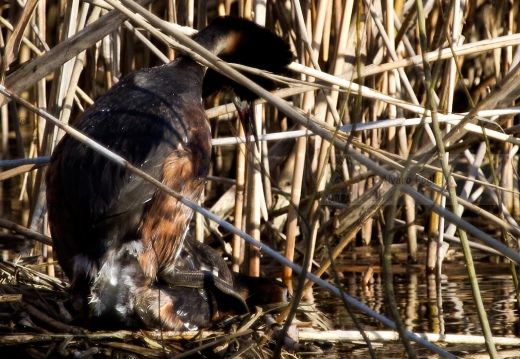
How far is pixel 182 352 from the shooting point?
3.23 m

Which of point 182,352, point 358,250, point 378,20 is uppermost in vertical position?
point 378,20

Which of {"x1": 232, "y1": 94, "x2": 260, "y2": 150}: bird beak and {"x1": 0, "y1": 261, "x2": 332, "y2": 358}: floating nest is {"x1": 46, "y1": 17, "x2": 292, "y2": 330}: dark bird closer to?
{"x1": 0, "y1": 261, "x2": 332, "y2": 358}: floating nest

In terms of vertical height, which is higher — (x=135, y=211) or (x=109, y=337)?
(x=135, y=211)

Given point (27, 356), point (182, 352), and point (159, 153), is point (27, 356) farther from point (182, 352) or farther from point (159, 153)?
point (159, 153)

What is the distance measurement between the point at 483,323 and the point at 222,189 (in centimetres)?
380

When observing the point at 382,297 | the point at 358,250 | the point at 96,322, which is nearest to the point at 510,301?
the point at 382,297

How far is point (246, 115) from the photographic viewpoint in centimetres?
441

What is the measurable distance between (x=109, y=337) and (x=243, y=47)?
1.83 m

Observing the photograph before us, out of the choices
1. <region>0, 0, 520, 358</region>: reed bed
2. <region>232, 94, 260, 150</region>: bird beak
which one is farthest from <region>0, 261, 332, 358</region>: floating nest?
<region>232, 94, 260, 150</region>: bird beak

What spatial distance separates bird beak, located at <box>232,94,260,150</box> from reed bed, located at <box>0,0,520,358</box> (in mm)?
66

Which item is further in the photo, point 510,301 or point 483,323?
point 510,301

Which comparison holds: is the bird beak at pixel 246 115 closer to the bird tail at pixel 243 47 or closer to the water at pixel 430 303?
the bird tail at pixel 243 47

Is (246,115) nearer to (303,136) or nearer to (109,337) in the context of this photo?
(303,136)

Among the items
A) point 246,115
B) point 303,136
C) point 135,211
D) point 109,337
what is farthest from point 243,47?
point 109,337
